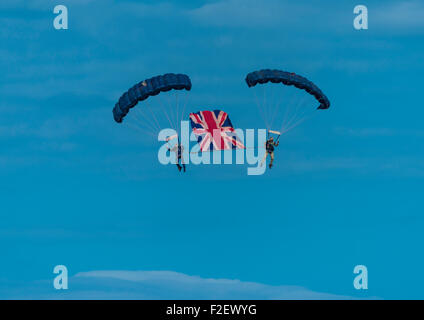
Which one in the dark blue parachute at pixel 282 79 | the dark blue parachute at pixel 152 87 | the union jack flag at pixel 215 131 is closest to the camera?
the dark blue parachute at pixel 152 87

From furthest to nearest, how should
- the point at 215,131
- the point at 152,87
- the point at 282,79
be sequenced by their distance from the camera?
the point at 215,131
the point at 282,79
the point at 152,87

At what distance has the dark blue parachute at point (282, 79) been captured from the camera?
7131 centimetres

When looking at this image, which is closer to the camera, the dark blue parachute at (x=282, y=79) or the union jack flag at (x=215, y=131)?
the dark blue parachute at (x=282, y=79)

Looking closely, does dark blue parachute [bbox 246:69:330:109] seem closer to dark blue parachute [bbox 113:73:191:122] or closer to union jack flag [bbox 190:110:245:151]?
dark blue parachute [bbox 113:73:191:122]

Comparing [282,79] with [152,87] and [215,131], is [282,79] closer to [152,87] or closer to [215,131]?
[152,87]

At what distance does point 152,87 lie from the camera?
7038 cm

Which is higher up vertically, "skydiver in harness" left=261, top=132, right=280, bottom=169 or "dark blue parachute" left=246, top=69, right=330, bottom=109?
"dark blue parachute" left=246, top=69, right=330, bottom=109

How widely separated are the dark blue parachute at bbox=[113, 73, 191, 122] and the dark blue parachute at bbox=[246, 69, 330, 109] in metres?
3.62

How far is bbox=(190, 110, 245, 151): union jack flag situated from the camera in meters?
78.1

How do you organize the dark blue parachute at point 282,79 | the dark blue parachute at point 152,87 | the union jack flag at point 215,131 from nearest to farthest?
the dark blue parachute at point 152,87 < the dark blue parachute at point 282,79 < the union jack flag at point 215,131

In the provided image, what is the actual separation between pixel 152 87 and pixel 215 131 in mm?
9064

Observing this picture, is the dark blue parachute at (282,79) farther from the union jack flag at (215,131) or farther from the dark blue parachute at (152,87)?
the union jack flag at (215,131)

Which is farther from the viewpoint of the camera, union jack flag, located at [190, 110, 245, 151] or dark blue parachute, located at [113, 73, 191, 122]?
union jack flag, located at [190, 110, 245, 151]

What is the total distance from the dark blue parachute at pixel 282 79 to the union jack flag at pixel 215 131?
22.7 feet
